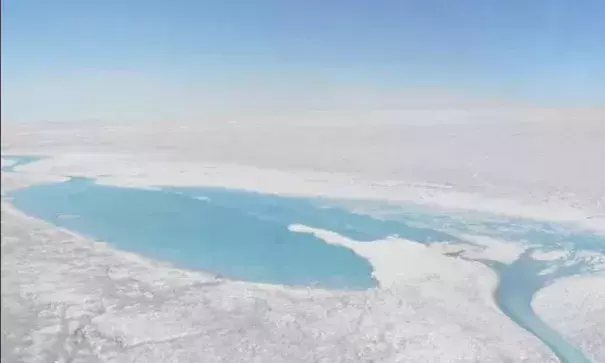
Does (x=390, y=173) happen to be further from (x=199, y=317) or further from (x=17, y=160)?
(x=17, y=160)

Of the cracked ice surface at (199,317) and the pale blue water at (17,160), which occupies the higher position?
the pale blue water at (17,160)

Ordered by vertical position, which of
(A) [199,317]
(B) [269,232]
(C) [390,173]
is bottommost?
(A) [199,317]

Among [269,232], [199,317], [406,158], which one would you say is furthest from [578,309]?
[199,317]

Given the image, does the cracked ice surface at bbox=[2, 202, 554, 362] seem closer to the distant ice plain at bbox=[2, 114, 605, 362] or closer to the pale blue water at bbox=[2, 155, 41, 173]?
→ the distant ice plain at bbox=[2, 114, 605, 362]

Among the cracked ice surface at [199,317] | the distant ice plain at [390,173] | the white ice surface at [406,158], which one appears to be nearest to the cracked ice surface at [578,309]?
A: the distant ice plain at [390,173]

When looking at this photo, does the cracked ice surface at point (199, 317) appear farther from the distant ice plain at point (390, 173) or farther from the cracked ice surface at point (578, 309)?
the cracked ice surface at point (578, 309)

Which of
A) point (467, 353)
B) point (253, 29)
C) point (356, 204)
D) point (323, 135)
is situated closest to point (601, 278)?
point (467, 353)

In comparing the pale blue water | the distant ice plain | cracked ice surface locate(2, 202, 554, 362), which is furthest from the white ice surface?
cracked ice surface locate(2, 202, 554, 362)
